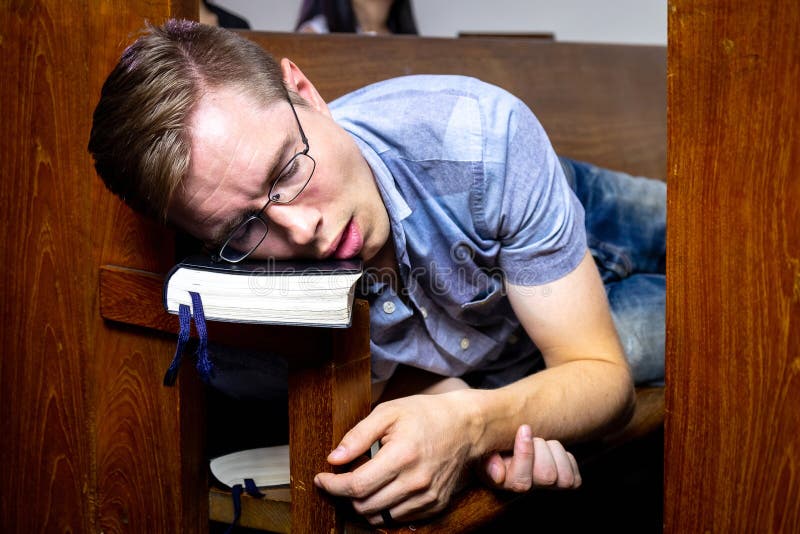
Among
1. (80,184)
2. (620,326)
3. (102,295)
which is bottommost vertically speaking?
(620,326)

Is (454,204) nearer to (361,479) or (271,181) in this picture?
(271,181)

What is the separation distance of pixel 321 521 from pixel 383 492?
82 mm

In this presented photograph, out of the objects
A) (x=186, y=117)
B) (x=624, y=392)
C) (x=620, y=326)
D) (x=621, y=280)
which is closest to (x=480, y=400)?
(x=624, y=392)

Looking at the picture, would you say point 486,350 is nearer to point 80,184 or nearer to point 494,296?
point 494,296

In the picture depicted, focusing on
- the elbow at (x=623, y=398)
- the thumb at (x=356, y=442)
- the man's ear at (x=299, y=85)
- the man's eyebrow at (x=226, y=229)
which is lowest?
the elbow at (x=623, y=398)

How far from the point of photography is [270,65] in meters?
1.02

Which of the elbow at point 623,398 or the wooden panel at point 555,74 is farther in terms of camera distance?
the wooden panel at point 555,74

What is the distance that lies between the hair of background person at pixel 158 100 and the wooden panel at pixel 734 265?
0.48 metres

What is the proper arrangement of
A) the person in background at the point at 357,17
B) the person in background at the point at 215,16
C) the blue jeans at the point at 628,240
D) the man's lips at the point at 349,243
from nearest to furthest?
the man's lips at the point at 349,243, the blue jeans at the point at 628,240, the person in background at the point at 215,16, the person in background at the point at 357,17

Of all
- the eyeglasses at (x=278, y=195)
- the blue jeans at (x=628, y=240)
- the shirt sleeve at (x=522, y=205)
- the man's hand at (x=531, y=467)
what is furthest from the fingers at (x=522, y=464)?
the blue jeans at (x=628, y=240)

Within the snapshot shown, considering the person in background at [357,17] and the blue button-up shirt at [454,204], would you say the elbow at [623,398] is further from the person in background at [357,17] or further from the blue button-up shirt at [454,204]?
the person in background at [357,17]

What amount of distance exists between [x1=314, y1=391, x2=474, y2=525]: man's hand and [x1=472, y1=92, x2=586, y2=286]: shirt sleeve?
29 cm

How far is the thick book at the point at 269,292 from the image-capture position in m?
0.82

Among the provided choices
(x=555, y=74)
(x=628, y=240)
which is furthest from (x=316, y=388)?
(x=555, y=74)
